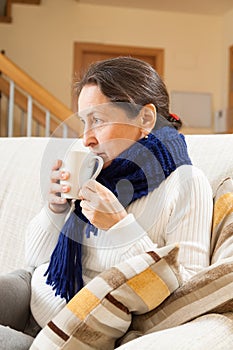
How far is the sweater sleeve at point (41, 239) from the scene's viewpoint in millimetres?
1422

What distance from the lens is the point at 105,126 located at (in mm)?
1240

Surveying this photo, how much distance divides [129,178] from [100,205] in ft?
0.45

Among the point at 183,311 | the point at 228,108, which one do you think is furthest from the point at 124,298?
the point at 228,108

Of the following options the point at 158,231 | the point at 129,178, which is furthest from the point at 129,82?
the point at 158,231

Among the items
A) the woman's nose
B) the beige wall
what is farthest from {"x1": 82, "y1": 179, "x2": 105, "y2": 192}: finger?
the beige wall

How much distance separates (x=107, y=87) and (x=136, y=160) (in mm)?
170

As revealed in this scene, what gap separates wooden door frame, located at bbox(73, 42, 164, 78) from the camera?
238 inches

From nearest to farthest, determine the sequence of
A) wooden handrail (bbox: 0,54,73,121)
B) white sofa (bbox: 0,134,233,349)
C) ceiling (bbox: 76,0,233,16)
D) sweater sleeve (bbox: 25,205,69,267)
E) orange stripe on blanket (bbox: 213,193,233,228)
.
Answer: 1. orange stripe on blanket (bbox: 213,193,233,228)
2. sweater sleeve (bbox: 25,205,69,267)
3. white sofa (bbox: 0,134,233,349)
4. wooden handrail (bbox: 0,54,73,121)
5. ceiling (bbox: 76,0,233,16)

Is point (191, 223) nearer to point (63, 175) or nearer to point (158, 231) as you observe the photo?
point (158, 231)

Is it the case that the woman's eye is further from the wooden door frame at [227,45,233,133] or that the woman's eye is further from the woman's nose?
the wooden door frame at [227,45,233,133]

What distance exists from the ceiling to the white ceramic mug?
4.92 metres

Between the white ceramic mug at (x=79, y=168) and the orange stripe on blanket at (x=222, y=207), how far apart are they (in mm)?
282

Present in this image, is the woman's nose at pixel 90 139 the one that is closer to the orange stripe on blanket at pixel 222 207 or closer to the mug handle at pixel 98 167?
the mug handle at pixel 98 167

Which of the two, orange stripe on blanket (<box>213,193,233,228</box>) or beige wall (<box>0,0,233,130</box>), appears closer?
orange stripe on blanket (<box>213,193,233,228</box>)
